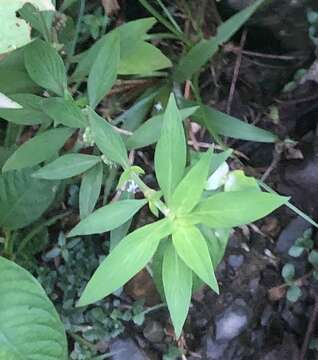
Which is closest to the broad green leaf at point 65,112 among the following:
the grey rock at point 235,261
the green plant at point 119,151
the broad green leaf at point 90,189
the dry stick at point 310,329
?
the green plant at point 119,151

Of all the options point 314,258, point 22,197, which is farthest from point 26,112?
point 314,258

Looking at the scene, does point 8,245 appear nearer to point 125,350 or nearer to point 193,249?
point 125,350

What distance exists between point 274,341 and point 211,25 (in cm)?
68

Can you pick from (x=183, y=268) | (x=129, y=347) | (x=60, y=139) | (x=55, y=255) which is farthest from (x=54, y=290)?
(x=183, y=268)

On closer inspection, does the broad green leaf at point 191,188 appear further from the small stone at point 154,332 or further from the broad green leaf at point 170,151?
the small stone at point 154,332

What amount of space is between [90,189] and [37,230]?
250 millimetres

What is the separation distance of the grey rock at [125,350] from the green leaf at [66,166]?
439 millimetres

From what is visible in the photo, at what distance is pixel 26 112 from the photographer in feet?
4.11

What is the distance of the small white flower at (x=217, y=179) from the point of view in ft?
3.96

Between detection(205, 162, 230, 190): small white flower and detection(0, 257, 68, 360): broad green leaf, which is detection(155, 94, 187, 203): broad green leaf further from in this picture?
detection(0, 257, 68, 360): broad green leaf

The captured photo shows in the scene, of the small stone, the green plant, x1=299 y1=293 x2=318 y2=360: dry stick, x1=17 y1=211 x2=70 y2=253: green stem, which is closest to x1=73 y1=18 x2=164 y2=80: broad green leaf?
the green plant

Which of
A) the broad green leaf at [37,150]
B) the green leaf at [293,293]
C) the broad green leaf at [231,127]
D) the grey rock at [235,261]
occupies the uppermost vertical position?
the broad green leaf at [37,150]

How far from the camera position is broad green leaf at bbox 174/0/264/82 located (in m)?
1.40

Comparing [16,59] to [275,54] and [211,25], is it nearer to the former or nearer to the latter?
[211,25]
